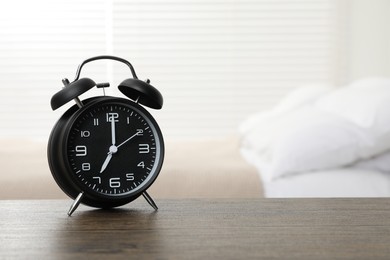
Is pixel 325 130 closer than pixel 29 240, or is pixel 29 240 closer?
pixel 29 240

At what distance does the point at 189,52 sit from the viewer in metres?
4.95

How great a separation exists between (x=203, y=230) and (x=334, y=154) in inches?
50.2

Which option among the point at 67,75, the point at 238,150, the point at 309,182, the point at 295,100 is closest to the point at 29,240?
the point at 309,182

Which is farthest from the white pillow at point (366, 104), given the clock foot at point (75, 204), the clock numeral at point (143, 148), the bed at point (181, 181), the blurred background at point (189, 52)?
the blurred background at point (189, 52)

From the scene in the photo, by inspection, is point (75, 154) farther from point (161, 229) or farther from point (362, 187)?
point (362, 187)

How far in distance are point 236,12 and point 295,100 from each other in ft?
5.57

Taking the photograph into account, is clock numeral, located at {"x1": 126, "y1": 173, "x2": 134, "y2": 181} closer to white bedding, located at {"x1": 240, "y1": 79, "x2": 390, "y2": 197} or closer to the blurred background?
white bedding, located at {"x1": 240, "y1": 79, "x2": 390, "y2": 197}

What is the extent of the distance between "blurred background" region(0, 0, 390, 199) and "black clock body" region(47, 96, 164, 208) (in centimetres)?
361

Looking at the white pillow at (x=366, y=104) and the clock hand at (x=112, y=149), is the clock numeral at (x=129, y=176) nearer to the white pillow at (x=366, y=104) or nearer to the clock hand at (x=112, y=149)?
the clock hand at (x=112, y=149)

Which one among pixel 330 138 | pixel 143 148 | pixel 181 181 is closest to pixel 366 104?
pixel 330 138

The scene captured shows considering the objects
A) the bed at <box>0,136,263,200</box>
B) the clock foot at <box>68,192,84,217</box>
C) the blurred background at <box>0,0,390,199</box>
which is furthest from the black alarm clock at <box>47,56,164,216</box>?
the blurred background at <box>0,0,390,199</box>

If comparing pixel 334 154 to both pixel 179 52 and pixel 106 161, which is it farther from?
pixel 179 52

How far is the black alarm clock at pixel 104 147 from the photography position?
121cm

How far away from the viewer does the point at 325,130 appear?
91.4 inches
